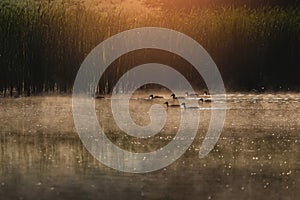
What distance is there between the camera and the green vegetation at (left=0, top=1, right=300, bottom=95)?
21672 millimetres

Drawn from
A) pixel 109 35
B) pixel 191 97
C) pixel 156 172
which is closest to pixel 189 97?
pixel 191 97

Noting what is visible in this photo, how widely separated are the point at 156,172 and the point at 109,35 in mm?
12104

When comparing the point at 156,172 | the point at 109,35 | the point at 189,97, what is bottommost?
the point at 156,172

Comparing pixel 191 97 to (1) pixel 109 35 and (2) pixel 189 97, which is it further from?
(1) pixel 109 35

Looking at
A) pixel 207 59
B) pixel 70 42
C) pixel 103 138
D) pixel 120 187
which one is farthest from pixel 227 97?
pixel 120 187

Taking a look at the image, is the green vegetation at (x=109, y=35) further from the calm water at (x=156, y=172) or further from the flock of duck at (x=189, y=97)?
the calm water at (x=156, y=172)

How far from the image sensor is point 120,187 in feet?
→ 33.2

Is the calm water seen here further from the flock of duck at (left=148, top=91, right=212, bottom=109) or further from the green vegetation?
the green vegetation

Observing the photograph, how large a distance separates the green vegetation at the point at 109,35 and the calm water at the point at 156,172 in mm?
3900

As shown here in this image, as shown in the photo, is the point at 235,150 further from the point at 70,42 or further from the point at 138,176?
the point at 70,42

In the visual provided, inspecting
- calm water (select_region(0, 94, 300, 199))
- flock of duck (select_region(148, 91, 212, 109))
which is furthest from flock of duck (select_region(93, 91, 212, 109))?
calm water (select_region(0, 94, 300, 199))

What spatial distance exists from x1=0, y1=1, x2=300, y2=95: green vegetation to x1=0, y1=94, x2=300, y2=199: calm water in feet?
12.8

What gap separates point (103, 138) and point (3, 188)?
409 centimetres

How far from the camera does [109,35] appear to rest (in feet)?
75.0
